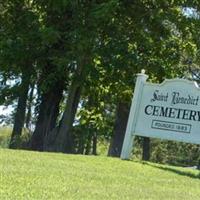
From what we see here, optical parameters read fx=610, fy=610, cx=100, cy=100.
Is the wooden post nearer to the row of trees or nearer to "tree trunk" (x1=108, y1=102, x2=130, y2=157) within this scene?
the row of trees

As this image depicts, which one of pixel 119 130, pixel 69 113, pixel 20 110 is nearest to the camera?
pixel 69 113

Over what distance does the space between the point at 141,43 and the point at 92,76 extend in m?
2.12

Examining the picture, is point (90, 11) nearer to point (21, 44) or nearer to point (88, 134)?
point (21, 44)

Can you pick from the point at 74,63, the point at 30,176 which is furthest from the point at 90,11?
the point at 30,176

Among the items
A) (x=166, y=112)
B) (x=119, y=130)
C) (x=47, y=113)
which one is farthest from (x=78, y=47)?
(x=119, y=130)

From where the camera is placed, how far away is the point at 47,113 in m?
22.6

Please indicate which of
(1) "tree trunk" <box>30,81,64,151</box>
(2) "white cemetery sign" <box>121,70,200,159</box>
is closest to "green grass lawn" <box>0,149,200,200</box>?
(2) "white cemetery sign" <box>121,70,200,159</box>

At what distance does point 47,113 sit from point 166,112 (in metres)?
8.89

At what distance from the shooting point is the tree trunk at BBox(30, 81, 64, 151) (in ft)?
72.8

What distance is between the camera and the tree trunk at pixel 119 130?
2653cm

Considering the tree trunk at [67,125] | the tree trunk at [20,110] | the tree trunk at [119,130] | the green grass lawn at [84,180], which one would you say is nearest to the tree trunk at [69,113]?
the tree trunk at [67,125]

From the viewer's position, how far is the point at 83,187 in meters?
8.88

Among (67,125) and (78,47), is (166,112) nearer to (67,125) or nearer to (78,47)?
(78,47)

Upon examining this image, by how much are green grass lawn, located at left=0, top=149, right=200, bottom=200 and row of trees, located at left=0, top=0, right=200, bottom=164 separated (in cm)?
772
